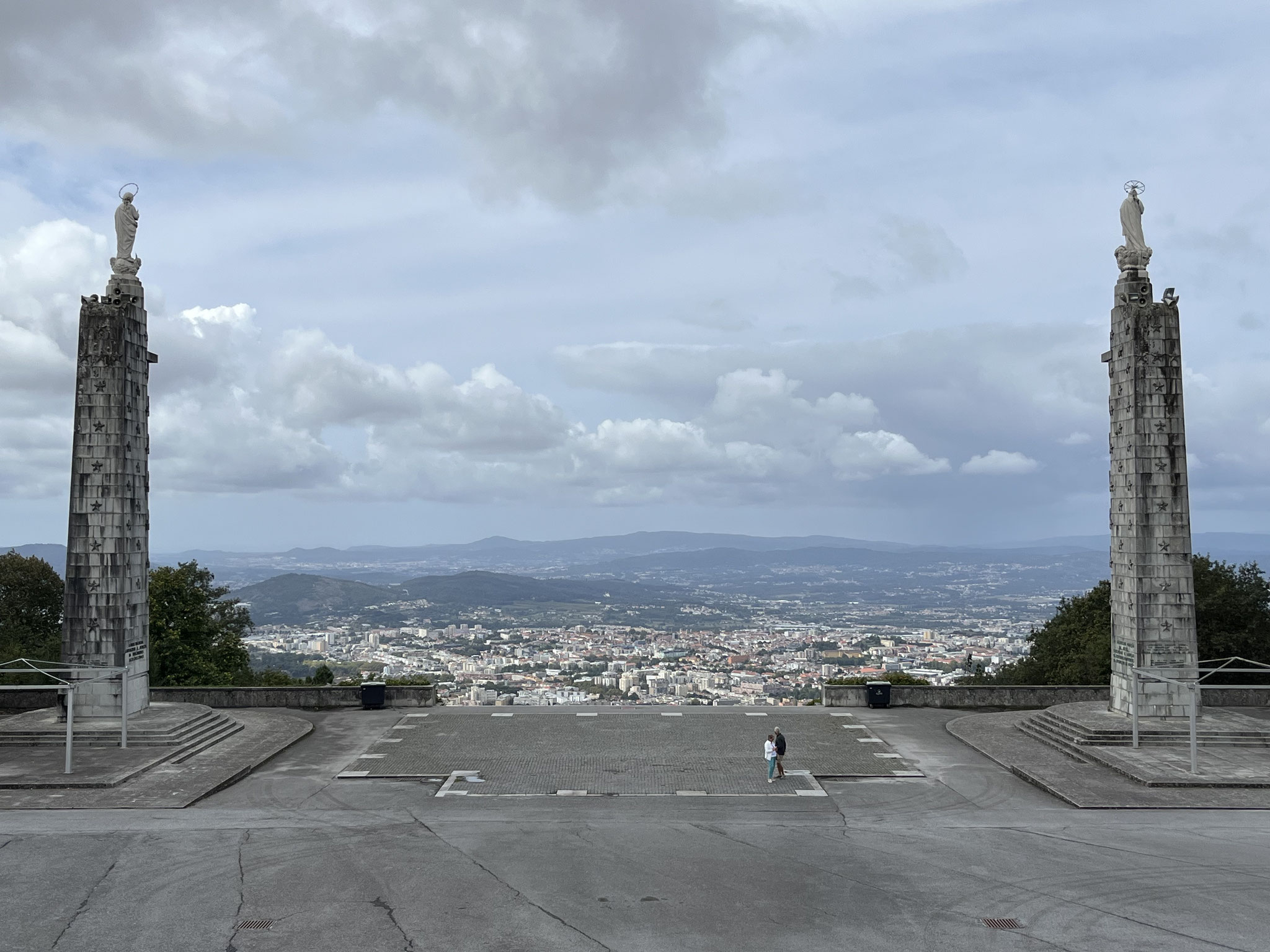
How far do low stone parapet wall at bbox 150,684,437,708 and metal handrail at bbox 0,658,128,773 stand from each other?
15.4 ft

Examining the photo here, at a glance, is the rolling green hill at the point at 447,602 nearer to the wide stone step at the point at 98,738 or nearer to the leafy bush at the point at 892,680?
the leafy bush at the point at 892,680

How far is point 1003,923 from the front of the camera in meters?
14.5

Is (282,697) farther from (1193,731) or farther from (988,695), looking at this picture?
(1193,731)

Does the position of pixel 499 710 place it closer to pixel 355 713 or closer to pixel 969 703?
pixel 355 713

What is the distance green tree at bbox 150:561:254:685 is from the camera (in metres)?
46.3

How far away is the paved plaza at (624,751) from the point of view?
78.8 feet

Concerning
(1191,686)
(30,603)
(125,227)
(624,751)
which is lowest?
(624,751)

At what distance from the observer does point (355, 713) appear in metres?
33.7

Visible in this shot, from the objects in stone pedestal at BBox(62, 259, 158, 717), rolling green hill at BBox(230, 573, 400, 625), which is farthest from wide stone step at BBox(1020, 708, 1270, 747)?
rolling green hill at BBox(230, 573, 400, 625)

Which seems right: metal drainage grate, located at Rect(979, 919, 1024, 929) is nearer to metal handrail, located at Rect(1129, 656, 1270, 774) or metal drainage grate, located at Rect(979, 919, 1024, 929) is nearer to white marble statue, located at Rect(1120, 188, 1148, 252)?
metal handrail, located at Rect(1129, 656, 1270, 774)

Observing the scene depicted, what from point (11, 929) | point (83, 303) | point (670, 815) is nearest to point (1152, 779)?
point (670, 815)

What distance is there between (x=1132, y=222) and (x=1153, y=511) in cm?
865

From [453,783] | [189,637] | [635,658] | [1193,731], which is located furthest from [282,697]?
[635,658]

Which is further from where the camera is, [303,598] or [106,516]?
[303,598]
